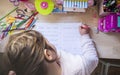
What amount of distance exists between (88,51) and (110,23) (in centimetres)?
14

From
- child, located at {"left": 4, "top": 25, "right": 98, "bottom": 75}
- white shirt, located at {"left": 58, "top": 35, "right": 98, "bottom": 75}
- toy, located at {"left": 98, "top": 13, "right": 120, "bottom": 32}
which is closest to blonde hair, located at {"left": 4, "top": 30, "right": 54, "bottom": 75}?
Result: child, located at {"left": 4, "top": 25, "right": 98, "bottom": 75}

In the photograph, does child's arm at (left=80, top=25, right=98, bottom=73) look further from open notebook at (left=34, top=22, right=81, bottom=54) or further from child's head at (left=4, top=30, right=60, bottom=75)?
child's head at (left=4, top=30, right=60, bottom=75)

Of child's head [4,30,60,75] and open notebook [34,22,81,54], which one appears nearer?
child's head [4,30,60,75]

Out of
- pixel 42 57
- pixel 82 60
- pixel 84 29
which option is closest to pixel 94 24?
pixel 84 29

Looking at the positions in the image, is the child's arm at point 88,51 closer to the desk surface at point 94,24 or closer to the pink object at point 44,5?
the desk surface at point 94,24

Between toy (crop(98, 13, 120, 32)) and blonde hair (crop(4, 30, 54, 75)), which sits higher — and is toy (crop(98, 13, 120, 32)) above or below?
above

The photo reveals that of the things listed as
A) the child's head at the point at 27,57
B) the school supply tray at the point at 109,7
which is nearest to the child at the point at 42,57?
the child's head at the point at 27,57

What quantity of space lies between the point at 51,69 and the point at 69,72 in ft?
0.29

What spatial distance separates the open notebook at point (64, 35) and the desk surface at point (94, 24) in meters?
0.02

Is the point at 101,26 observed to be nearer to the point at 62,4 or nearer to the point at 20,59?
the point at 62,4

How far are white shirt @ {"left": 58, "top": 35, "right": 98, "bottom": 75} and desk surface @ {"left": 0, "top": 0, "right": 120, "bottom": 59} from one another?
33 mm

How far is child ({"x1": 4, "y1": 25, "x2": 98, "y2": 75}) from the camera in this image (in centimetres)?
100

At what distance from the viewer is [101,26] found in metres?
1.11

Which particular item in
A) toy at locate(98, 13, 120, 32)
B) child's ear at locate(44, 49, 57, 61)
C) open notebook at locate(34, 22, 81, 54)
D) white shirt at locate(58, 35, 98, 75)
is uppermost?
toy at locate(98, 13, 120, 32)
